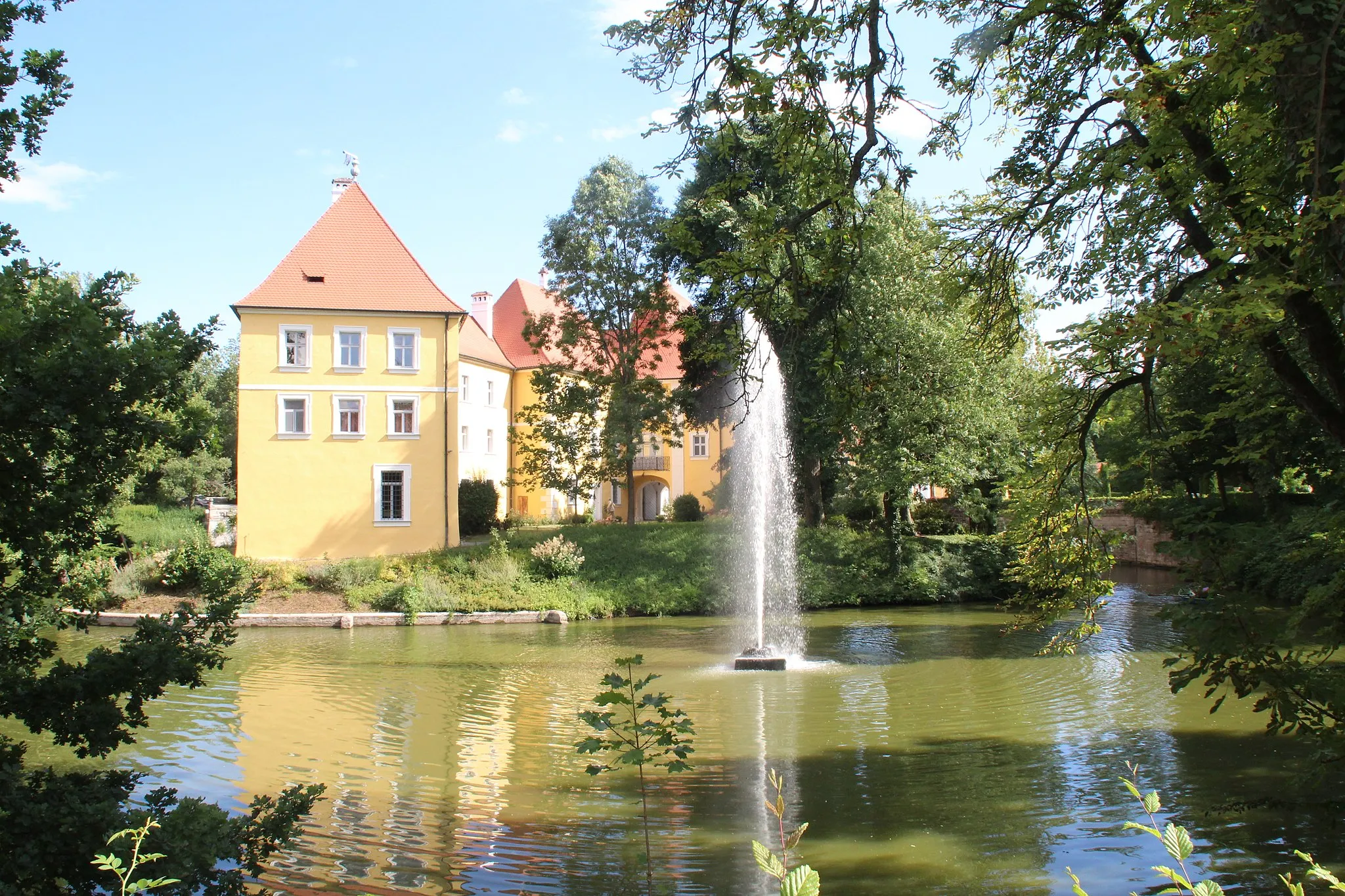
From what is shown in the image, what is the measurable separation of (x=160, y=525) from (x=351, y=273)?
11077 millimetres

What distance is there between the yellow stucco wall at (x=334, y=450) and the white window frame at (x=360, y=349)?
99mm

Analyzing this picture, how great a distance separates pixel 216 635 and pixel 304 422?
25.7 m

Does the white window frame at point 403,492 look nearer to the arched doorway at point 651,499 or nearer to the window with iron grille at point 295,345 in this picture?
the window with iron grille at point 295,345

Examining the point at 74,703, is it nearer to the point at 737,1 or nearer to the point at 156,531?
the point at 737,1

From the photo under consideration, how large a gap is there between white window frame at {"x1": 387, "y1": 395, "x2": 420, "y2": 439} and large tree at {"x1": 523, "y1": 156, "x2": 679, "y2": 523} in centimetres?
384

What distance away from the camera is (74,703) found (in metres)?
5.16

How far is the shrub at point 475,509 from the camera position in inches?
1328

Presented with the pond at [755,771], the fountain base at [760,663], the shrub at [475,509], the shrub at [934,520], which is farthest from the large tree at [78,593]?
the shrub at [934,520]

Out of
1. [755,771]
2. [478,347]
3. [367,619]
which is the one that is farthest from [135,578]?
[755,771]

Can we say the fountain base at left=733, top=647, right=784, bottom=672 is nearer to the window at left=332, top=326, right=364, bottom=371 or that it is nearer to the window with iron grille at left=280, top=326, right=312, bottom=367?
the window at left=332, top=326, right=364, bottom=371

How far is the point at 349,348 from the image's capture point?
97.9 ft

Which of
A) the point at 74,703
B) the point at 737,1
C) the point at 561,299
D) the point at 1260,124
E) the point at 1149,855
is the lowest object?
the point at 1149,855

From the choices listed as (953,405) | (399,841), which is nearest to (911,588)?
(953,405)

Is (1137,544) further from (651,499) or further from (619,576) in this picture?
(651,499)
